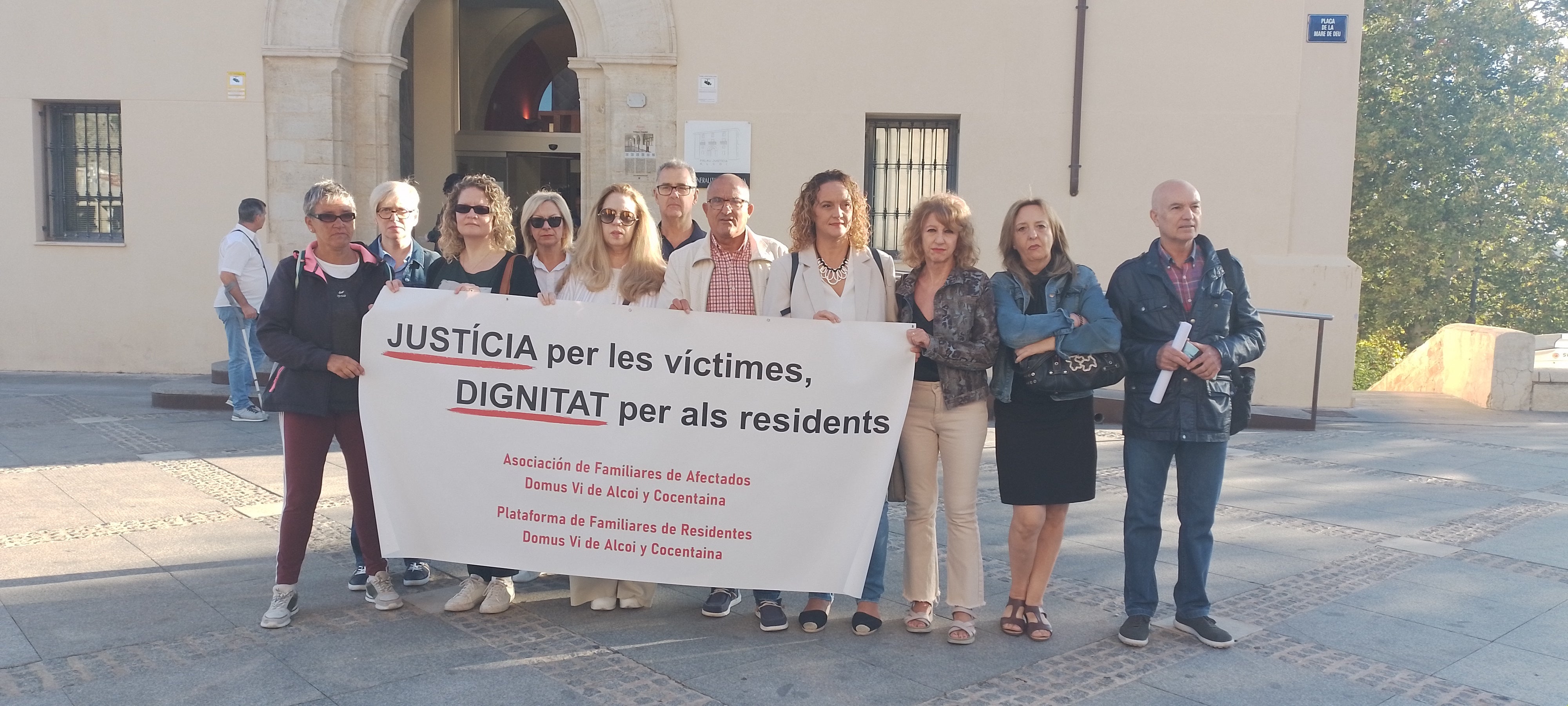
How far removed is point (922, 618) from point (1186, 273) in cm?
168

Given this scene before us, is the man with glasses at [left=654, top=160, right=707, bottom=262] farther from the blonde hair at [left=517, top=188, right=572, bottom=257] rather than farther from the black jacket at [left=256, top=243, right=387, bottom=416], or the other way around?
the black jacket at [left=256, top=243, right=387, bottom=416]

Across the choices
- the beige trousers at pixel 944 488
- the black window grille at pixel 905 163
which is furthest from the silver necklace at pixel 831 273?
the black window grille at pixel 905 163

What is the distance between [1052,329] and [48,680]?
11.9 feet

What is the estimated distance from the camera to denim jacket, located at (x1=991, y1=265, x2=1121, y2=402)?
429 centimetres

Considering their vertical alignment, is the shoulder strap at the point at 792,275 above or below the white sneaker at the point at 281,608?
above

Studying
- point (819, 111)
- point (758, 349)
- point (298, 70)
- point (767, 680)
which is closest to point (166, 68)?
point (298, 70)

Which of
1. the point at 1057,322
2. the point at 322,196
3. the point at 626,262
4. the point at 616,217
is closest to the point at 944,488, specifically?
the point at 1057,322

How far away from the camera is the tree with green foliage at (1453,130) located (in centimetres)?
2219

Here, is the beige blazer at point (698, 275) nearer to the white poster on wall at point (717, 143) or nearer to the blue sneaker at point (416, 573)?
the blue sneaker at point (416, 573)

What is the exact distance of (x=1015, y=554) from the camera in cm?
467

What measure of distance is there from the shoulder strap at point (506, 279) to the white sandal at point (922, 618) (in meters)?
2.09

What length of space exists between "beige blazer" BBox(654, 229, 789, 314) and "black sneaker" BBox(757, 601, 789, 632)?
1.16 m

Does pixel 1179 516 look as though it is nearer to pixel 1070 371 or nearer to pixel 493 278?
pixel 1070 371

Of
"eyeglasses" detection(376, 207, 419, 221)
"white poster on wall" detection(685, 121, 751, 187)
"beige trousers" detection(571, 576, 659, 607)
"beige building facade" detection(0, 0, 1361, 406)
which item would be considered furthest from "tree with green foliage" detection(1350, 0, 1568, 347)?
"eyeglasses" detection(376, 207, 419, 221)
